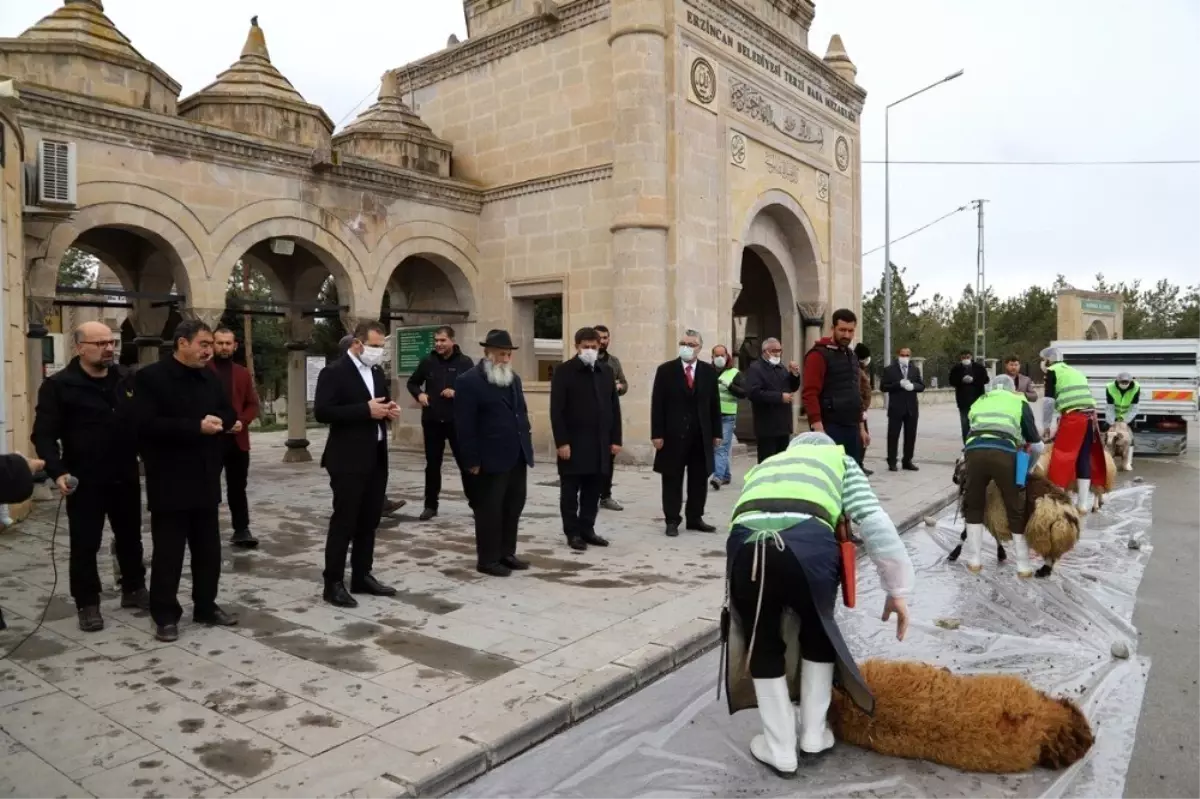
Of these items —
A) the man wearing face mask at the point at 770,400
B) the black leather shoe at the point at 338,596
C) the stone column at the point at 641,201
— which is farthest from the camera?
the stone column at the point at 641,201

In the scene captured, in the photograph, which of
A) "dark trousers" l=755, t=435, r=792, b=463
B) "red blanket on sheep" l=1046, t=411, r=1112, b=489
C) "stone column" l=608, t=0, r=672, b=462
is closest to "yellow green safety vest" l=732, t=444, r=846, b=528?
"dark trousers" l=755, t=435, r=792, b=463

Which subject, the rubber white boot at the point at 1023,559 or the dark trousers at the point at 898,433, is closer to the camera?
the rubber white boot at the point at 1023,559

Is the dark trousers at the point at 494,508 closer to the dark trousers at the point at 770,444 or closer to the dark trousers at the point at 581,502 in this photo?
the dark trousers at the point at 581,502

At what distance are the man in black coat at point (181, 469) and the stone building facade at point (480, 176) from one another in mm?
5502

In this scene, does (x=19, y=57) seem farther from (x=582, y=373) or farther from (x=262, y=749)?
(x=262, y=749)

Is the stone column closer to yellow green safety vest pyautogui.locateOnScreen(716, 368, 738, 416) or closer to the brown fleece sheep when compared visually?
yellow green safety vest pyautogui.locateOnScreen(716, 368, 738, 416)

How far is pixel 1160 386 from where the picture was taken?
1459 centimetres

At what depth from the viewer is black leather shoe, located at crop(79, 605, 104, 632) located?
481 centimetres

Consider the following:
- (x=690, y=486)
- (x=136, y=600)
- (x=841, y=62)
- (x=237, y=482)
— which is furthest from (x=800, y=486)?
(x=841, y=62)

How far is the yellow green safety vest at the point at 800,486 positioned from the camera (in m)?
3.14

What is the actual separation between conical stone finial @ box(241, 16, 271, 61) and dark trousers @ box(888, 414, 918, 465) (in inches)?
450

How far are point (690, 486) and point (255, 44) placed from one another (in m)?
10.8

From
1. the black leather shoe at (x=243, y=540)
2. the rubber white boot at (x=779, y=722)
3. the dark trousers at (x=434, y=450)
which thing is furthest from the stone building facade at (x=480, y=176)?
the rubber white boot at (x=779, y=722)

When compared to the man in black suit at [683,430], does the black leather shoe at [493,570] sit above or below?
below
